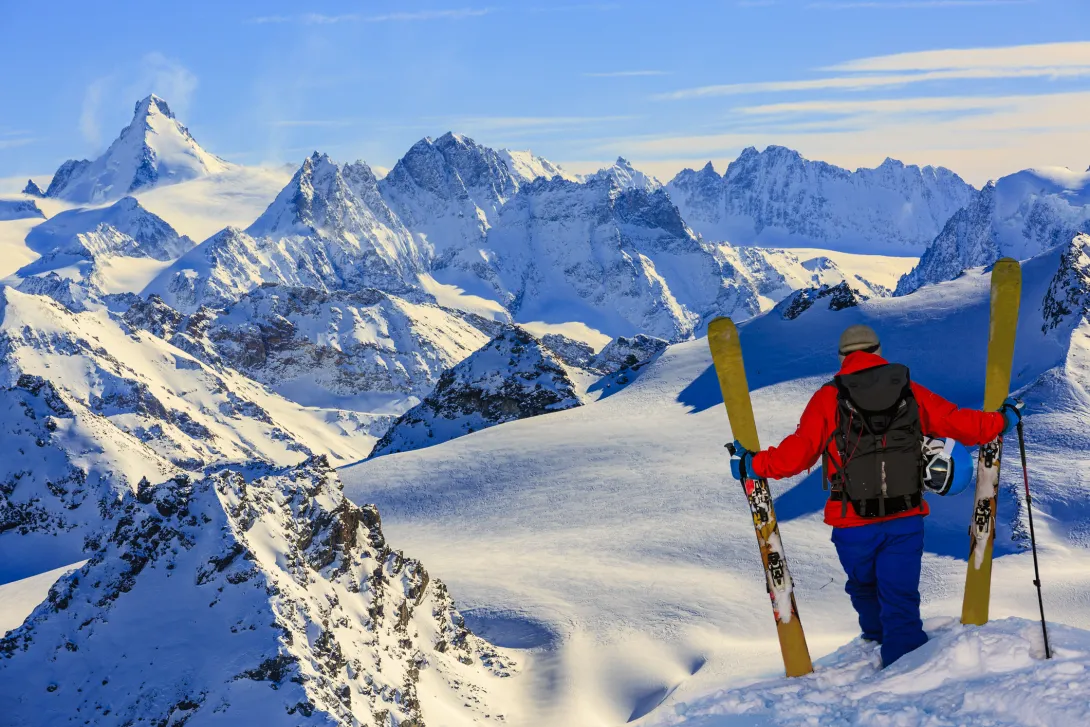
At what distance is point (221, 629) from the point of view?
2573 cm

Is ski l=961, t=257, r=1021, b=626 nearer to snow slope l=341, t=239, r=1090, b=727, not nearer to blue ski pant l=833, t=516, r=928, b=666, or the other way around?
blue ski pant l=833, t=516, r=928, b=666

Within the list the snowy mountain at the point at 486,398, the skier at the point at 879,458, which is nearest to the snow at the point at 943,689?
the skier at the point at 879,458

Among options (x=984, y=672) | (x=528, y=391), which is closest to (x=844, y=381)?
(x=984, y=672)

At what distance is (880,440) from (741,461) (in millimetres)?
1379

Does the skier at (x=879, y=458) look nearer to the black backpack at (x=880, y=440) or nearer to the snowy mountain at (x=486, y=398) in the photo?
the black backpack at (x=880, y=440)

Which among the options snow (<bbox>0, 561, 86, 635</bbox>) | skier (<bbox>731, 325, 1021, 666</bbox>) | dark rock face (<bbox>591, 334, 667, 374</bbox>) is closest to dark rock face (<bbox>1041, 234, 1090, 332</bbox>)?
snow (<bbox>0, 561, 86, 635</bbox>)

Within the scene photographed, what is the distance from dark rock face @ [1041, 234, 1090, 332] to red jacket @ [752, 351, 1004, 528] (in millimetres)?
51620

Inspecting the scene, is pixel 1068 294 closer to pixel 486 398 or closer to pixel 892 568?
pixel 486 398

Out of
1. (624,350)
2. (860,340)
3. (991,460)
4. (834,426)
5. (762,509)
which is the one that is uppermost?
(860,340)

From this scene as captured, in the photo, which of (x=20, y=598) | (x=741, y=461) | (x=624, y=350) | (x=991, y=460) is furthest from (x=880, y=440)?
(x=624, y=350)

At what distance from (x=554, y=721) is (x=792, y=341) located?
43.1 m

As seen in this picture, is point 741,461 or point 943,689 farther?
point 741,461

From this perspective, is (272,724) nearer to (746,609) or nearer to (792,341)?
(746,609)

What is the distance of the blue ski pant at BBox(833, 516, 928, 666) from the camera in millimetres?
9602
